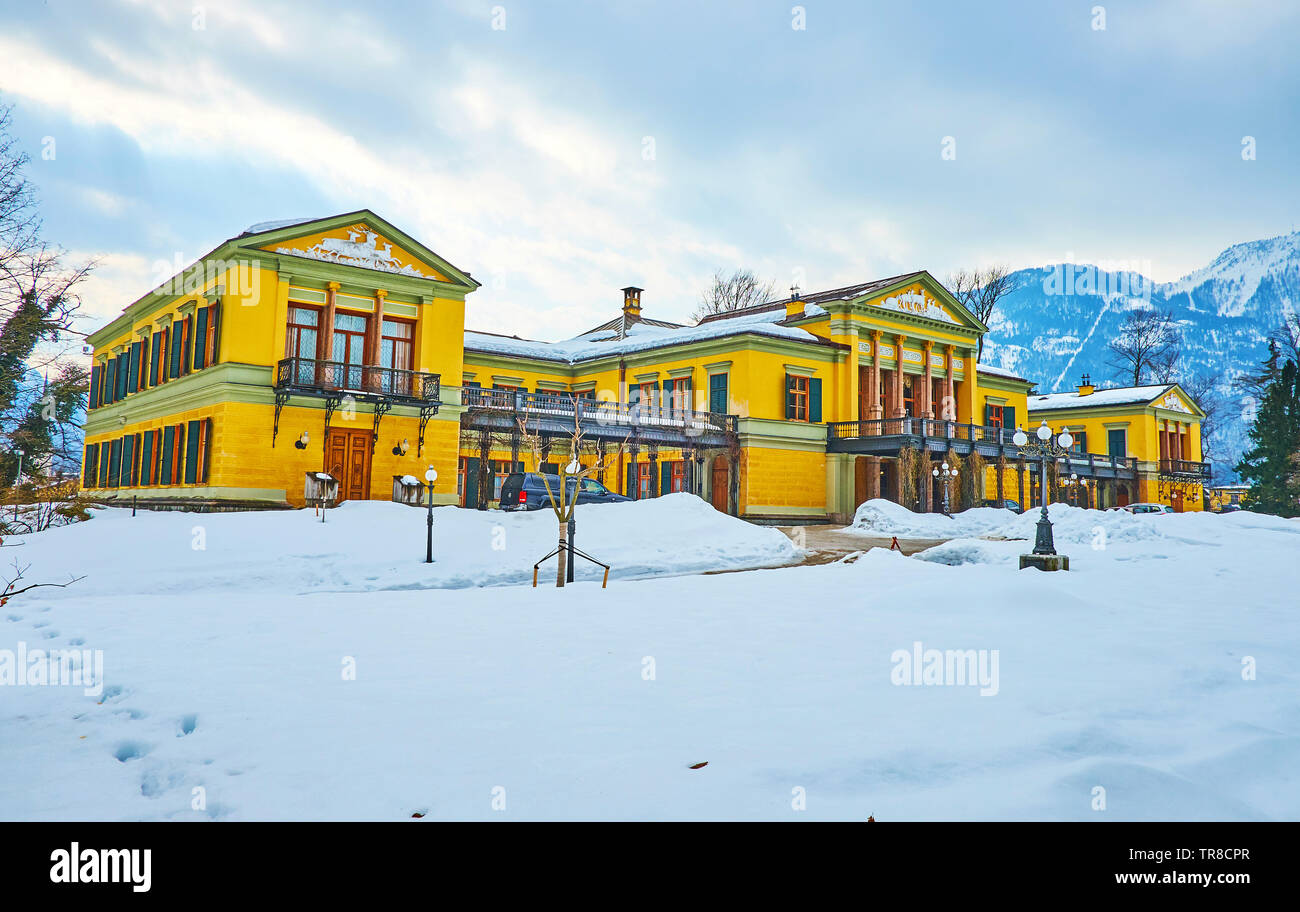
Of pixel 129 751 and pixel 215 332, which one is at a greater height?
pixel 215 332

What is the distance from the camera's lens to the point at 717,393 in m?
36.5

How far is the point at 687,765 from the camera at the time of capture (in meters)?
4.80

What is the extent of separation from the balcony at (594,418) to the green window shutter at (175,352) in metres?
9.55

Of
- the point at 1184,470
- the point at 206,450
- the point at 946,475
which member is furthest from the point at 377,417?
the point at 1184,470

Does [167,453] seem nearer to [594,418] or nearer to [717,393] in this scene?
[594,418]

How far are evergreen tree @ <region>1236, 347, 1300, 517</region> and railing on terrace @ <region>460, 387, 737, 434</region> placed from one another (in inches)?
972

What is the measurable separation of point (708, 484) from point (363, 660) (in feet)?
A: 98.8

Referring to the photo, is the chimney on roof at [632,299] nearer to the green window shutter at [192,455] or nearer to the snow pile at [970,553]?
the green window shutter at [192,455]

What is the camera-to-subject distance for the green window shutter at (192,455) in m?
26.5

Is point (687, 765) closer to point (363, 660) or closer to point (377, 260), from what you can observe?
point (363, 660)

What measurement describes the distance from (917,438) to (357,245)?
2264cm

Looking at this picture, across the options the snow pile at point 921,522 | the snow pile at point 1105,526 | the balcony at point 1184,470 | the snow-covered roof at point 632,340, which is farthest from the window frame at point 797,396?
the balcony at point 1184,470

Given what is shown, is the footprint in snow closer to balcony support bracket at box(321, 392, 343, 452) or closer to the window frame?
balcony support bracket at box(321, 392, 343, 452)
